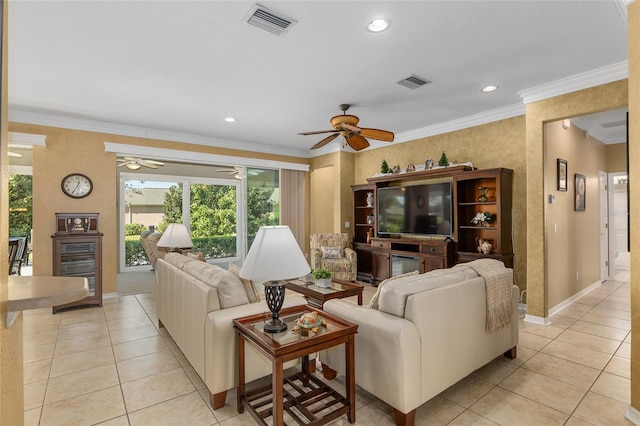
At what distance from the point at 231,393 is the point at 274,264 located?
3.91 ft

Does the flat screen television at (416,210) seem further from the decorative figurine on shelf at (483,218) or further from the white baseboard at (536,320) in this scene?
the white baseboard at (536,320)

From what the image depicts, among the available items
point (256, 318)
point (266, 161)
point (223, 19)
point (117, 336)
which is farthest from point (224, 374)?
point (266, 161)

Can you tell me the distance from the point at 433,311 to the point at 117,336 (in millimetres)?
3329

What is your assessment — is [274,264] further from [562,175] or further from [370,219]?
[370,219]

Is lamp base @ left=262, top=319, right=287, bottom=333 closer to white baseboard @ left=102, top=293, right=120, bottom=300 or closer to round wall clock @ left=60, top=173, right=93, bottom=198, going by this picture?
white baseboard @ left=102, top=293, right=120, bottom=300

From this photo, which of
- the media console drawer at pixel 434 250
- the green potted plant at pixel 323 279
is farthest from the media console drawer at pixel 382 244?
the green potted plant at pixel 323 279

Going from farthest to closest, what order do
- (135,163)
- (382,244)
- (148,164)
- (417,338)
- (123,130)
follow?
(148,164)
(135,163)
(382,244)
(123,130)
(417,338)

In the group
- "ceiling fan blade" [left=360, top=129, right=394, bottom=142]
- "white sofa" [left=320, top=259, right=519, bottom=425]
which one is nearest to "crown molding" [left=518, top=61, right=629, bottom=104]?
"ceiling fan blade" [left=360, top=129, right=394, bottom=142]

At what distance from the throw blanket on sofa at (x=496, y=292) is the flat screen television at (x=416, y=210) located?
222 cm

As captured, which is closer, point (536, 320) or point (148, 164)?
point (536, 320)

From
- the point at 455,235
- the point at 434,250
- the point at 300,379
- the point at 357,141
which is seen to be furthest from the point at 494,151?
the point at 300,379

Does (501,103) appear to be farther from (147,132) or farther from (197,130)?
(147,132)

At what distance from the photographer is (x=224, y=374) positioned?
221 cm

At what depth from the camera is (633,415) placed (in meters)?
2.02
